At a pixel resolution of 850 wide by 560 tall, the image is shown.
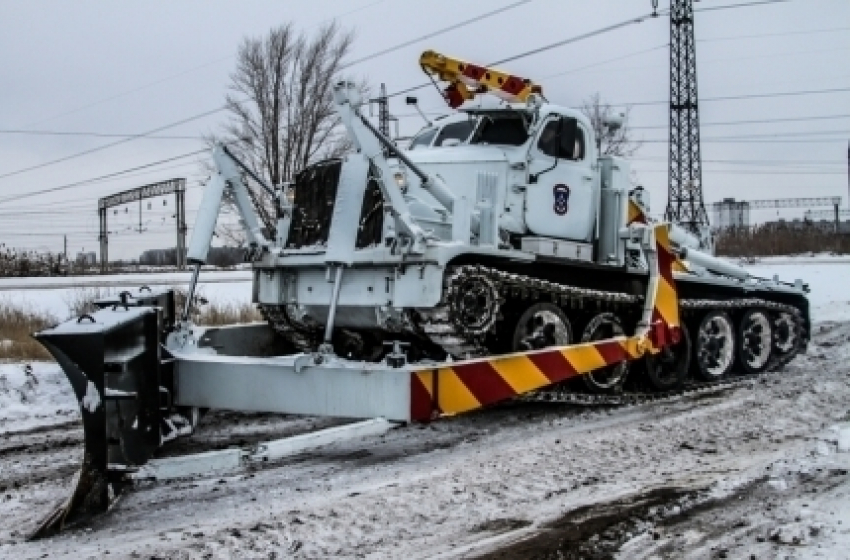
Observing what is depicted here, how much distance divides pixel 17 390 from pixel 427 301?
4.33 m

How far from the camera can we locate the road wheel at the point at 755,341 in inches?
437

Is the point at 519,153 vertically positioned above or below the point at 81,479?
above

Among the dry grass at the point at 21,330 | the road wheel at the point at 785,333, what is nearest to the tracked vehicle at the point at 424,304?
the road wheel at the point at 785,333

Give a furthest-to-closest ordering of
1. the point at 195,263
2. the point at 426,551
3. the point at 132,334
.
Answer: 1. the point at 195,263
2. the point at 132,334
3. the point at 426,551

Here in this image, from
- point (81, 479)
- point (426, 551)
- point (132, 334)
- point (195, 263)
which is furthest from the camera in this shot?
point (195, 263)

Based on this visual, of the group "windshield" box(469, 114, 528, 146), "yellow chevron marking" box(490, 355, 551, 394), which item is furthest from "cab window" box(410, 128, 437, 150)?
"yellow chevron marking" box(490, 355, 551, 394)

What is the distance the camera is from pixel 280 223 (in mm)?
8891

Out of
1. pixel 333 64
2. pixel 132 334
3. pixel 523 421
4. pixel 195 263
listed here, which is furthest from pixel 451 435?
pixel 333 64

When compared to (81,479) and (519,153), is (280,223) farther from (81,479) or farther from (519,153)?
(81,479)

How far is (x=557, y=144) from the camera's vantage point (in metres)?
8.84

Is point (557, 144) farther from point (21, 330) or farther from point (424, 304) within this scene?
point (21, 330)

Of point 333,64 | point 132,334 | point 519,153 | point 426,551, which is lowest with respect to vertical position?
point 426,551

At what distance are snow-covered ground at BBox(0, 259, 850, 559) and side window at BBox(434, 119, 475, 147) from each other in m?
2.69

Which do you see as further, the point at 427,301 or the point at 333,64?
the point at 333,64
